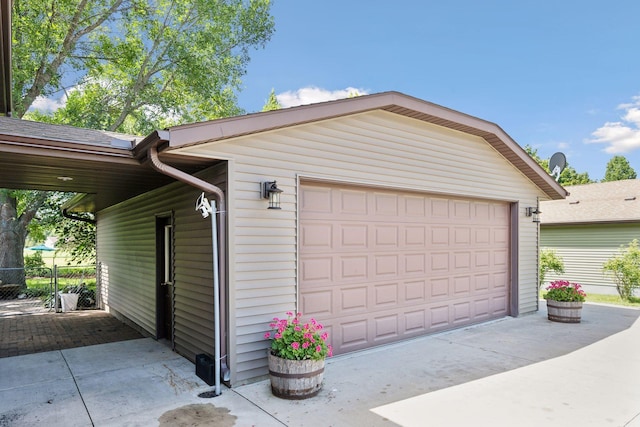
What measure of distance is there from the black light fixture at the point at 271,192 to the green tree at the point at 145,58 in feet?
42.4

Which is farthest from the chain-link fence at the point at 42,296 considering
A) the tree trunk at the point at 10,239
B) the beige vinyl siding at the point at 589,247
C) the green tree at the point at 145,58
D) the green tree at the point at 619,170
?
the green tree at the point at 619,170

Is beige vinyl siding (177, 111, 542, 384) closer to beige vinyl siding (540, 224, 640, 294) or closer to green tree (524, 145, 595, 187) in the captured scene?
beige vinyl siding (540, 224, 640, 294)

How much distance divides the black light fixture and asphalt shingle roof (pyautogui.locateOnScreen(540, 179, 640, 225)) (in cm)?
1170

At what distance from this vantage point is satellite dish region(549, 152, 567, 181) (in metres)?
10.2

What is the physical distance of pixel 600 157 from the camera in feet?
149

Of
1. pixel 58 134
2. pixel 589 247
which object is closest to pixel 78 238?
pixel 58 134

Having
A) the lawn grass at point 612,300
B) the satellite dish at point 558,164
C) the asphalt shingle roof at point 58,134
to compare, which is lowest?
the lawn grass at point 612,300

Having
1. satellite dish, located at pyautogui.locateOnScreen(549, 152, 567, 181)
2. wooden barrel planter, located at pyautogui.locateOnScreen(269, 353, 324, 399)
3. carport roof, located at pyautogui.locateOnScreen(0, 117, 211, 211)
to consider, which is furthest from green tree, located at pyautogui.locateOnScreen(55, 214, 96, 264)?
satellite dish, located at pyautogui.locateOnScreen(549, 152, 567, 181)

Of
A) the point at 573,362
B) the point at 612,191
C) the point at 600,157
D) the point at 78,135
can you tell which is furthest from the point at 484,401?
the point at 600,157

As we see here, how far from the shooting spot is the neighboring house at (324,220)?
441 centimetres

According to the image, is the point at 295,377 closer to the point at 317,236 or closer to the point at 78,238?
the point at 317,236

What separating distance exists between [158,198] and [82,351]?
2.48m

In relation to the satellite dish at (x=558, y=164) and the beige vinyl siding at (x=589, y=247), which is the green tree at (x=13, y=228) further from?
the beige vinyl siding at (x=589, y=247)

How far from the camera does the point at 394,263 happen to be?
6160mm
